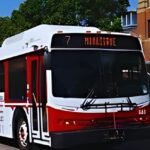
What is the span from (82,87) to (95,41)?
1.19 m

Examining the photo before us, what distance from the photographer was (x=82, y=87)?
1262 centimetres

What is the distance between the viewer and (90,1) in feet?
128

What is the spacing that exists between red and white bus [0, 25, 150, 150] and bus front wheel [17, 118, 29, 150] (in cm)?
8

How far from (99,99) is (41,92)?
4.26 ft

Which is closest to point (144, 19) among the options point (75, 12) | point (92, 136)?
point (75, 12)

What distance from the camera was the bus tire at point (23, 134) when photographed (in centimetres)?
1399

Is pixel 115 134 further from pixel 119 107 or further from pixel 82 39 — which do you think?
pixel 82 39

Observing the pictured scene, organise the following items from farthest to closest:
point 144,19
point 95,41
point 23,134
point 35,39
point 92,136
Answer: point 144,19 → point 23,134 → point 35,39 → point 95,41 → point 92,136

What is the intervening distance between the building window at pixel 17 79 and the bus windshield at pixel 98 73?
1.76 m

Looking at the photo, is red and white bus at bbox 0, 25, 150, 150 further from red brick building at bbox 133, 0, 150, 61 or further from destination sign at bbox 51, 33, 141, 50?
red brick building at bbox 133, 0, 150, 61

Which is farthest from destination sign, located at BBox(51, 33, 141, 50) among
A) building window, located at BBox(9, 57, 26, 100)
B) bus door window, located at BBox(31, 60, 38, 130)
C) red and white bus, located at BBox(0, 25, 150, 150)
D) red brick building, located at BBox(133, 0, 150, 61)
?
red brick building, located at BBox(133, 0, 150, 61)

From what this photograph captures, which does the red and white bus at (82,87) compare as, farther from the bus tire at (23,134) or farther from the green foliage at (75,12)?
the green foliage at (75,12)

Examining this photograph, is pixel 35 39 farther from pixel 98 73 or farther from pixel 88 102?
pixel 88 102

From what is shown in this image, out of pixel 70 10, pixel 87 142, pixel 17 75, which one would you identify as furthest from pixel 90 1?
pixel 87 142
